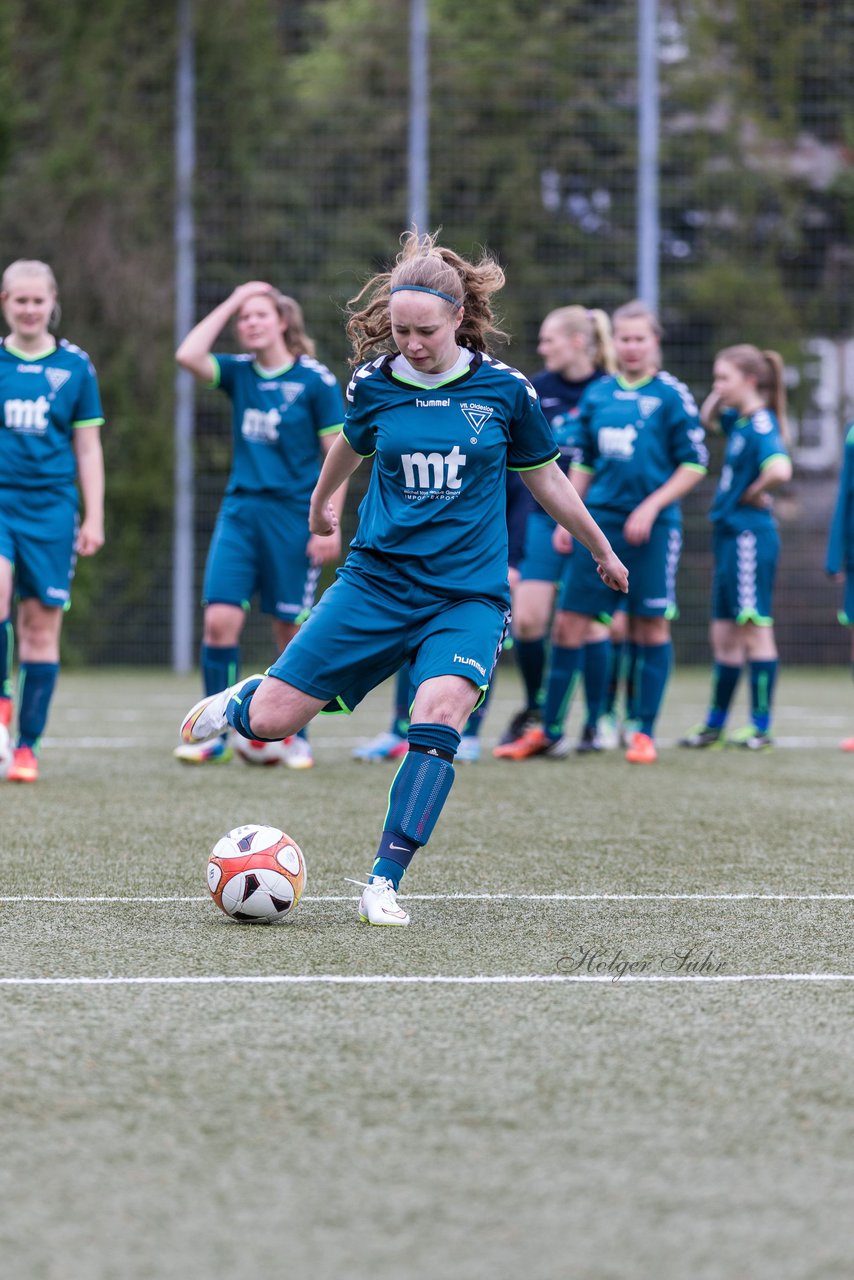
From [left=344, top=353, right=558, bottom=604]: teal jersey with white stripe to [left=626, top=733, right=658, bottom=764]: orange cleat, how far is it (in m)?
3.92

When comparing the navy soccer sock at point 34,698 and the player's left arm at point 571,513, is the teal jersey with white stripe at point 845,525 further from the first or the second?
the player's left arm at point 571,513

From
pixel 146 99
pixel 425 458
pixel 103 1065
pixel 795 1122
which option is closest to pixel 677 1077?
pixel 795 1122

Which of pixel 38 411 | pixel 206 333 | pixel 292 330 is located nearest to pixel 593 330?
pixel 292 330

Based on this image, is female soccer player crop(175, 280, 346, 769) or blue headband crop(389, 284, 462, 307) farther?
female soccer player crop(175, 280, 346, 769)

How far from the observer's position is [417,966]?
3.68m

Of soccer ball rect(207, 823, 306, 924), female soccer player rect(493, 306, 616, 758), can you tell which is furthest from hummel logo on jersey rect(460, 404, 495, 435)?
female soccer player rect(493, 306, 616, 758)

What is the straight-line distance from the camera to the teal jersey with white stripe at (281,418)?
7789 mm

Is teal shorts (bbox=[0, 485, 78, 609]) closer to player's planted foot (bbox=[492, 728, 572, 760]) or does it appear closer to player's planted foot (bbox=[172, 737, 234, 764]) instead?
player's planted foot (bbox=[172, 737, 234, 764])

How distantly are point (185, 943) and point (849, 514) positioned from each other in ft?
20.2

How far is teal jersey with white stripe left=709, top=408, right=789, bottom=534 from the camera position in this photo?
29.4 feet

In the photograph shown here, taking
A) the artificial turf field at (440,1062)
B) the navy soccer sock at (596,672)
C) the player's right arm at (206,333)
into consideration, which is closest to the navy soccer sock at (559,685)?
the navy soccer sock at (596,672)

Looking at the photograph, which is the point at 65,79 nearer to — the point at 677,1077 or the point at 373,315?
the point at 373,315

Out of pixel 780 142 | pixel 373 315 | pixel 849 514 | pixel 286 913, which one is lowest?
pixel 286 913

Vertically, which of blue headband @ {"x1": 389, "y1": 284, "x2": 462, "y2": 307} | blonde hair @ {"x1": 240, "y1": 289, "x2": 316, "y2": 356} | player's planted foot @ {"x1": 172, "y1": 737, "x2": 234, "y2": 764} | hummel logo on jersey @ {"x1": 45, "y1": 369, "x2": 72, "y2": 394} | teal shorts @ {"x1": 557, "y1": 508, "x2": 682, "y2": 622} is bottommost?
player's planted foot @ {"x1": 172, "y1": 737, "x2": 234, "y2": 764}
